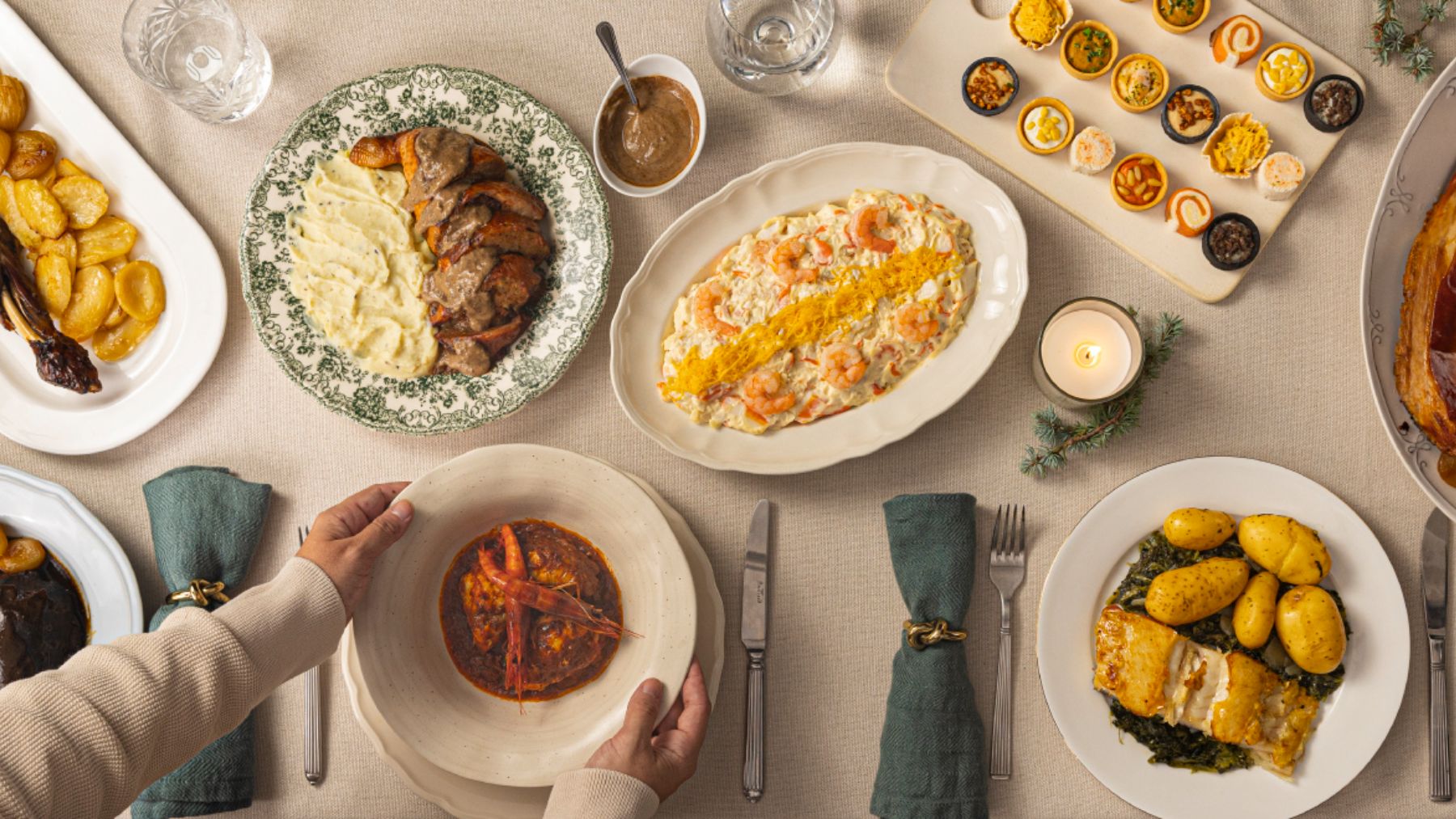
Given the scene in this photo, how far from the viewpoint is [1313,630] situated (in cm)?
233

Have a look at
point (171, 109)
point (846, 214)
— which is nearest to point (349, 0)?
point (171, 109)

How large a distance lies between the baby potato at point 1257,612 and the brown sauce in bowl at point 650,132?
6.23 ft

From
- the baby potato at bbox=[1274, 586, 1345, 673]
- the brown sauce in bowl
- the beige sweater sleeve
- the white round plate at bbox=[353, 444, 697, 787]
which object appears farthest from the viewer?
the brown sauce in bowl

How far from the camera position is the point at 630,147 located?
256 centimetres

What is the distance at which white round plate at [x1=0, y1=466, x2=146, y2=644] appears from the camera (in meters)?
2.66

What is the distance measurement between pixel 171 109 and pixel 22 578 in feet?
4.72

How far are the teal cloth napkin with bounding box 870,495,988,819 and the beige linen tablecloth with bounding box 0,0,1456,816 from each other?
89mm

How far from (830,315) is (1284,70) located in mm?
1384

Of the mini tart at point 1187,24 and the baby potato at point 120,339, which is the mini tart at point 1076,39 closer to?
the mini tart at point 1187,24

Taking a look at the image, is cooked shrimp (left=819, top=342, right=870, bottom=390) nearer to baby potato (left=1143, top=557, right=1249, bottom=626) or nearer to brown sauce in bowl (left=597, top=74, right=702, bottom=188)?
brown sauce in bowl (left=597, top=74, right=702, bottom=188)

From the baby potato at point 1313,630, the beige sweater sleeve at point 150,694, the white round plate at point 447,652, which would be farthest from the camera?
the white round plate at point 447,652

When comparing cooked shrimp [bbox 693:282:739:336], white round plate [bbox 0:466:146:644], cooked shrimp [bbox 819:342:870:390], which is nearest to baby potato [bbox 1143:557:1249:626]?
cooked shrimp [bbox 819:342:870:390]

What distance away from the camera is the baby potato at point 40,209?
263cm

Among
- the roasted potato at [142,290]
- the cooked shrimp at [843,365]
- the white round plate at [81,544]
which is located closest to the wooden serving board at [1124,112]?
the cooked shrimp at [843,365]
